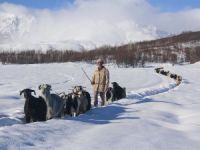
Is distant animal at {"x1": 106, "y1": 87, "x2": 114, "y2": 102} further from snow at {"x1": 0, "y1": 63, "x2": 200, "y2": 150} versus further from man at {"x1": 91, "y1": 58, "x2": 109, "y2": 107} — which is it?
snow at {"x1": 0, "y1": 63, "x2": 200, "y2": 150}

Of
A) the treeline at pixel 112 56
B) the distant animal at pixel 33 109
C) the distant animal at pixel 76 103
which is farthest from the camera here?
the treeline at pixel 112 56

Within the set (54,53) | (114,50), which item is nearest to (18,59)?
(54,53)

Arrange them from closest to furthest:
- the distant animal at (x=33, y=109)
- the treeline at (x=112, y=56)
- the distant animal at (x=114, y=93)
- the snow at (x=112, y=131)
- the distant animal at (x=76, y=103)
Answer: the snow at (x=112, y=131), the distant animal at (x=33, y=109), the distant animal at (x=76, y=103), the distant animal at (x=114, y=93), the treeline at (x=112, y=56)

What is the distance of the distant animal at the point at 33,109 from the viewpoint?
36.7 ft

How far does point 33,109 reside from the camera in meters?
11.2

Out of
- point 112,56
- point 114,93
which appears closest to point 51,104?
point 114,93

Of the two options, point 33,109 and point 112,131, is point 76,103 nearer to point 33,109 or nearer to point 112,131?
point 33,109

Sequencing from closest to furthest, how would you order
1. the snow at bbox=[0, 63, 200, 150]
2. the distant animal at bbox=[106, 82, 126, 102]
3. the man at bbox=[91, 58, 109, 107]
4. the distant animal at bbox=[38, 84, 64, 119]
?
the snow at bbox=[0, 63, 200, 150]
the distant animal at bbox=[38, 84, 64, 119]
the man at bbox=[91, 58, 109, 107]
the distant animal at bbox=[106, 82, 126, 102]

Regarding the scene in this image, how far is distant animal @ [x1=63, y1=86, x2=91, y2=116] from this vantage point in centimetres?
1297

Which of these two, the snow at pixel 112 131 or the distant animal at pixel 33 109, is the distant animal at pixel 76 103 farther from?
the distant animal at pixel 33 109

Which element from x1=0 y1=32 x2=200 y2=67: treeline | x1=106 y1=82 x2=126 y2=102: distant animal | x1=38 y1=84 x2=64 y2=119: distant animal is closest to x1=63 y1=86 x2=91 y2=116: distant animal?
x1=38 y1=84 x2=64 y2=119: distant animal

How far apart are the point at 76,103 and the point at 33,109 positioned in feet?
6.83

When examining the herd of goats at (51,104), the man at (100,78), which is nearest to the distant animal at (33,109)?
the herd of goats at (51,104)

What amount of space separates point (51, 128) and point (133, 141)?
68.6 inches
